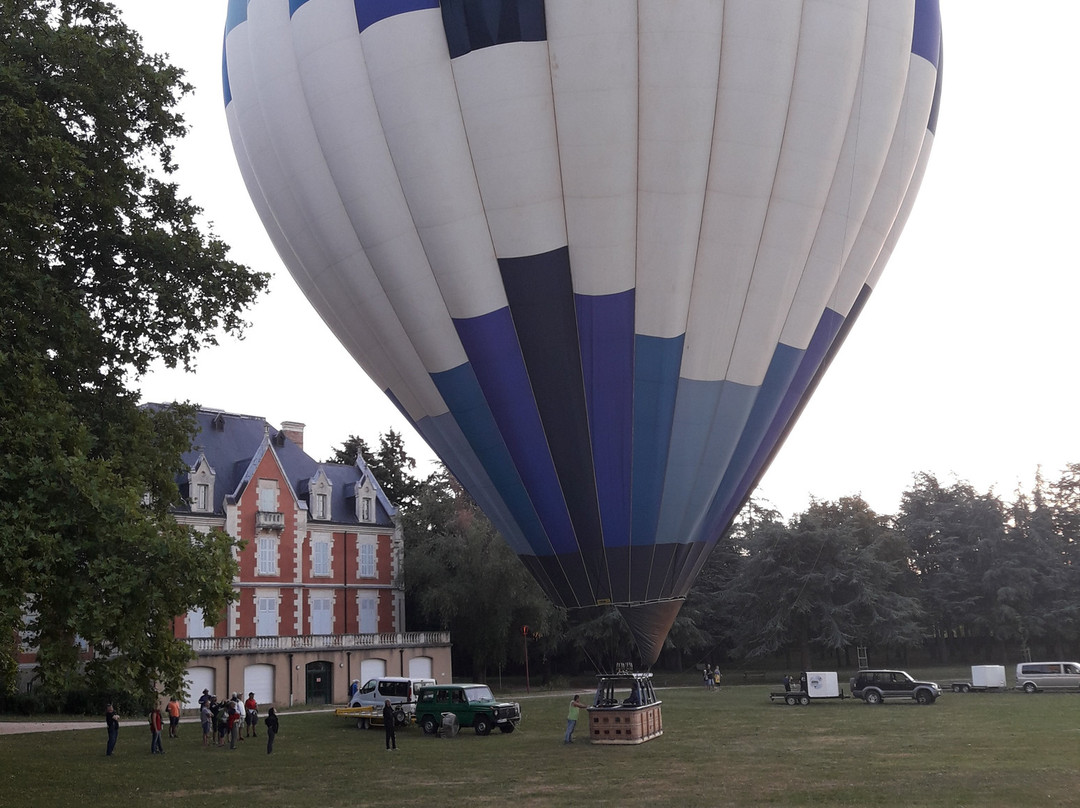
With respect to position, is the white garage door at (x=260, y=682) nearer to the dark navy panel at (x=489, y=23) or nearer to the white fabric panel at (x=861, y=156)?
the white fabric panel at (x=861, y=156)

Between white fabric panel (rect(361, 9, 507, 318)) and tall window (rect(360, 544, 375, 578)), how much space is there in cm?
3227

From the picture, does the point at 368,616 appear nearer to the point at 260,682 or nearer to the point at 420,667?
the point at 420,667

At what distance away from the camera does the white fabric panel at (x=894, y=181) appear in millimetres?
16922

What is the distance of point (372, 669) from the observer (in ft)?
139

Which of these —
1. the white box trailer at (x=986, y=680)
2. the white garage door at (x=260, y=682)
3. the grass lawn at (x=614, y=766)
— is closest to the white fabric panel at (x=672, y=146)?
the grass lawn at (x=614, y=766)

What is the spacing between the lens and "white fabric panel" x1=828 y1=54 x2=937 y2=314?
16.9 m

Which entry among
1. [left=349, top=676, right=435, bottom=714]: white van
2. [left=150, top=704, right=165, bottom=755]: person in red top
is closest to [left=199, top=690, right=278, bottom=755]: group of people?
[left=150, top=704, right=165, bottom=755]: person in red top

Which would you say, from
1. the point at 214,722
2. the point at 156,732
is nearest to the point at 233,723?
the point at 156,732

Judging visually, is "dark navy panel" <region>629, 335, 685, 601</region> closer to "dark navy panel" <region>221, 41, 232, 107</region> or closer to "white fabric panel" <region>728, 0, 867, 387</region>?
"white fabric panel" <region>728, 0, 867, 387</region>

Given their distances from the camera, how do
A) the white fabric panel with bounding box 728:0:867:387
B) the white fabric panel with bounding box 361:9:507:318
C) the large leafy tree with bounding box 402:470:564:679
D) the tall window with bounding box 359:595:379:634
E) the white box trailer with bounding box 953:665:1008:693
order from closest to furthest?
the white fabric panel with bounding box 728:0:867:387, the white fabric panel with bounding box 361:9:507:318, the white box trailer with bounding box 953:665:1008:693, the large leafy tree with bounding box 402:470:564:679, the tall window with bounding box 359:595:379:634

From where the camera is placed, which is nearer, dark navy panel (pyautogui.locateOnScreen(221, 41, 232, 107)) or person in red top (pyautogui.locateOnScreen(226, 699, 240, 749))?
dark navy panel (pyautogui.locateOnScreen(221, 41, 232, 107))

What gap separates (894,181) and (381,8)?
30.3 feet

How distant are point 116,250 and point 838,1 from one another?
11927mm

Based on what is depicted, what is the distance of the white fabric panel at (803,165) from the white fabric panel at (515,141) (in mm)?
3510
